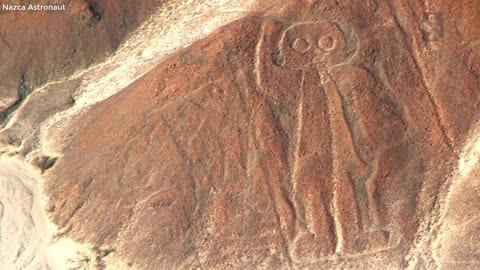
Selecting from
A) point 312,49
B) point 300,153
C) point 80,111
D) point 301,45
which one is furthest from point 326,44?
point 80,111

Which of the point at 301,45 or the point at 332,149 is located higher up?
the point at 301,45

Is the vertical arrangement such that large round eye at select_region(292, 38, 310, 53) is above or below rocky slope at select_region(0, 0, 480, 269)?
above

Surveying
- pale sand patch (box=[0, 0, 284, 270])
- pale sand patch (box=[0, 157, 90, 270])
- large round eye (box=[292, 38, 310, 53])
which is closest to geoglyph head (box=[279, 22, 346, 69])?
large round eye (box=[292, 38, 310, 53])

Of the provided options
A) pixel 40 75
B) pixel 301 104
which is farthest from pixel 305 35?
pixel 40 75

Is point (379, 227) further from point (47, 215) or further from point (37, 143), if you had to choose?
point (37, 143)

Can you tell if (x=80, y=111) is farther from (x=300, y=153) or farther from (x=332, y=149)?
(x=332, y=149)

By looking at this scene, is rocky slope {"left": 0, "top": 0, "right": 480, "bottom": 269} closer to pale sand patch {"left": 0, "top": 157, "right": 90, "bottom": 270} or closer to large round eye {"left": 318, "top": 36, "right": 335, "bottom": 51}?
large round eye {"left": 318, "top": 36, "right": 335, "bottom": 51}
